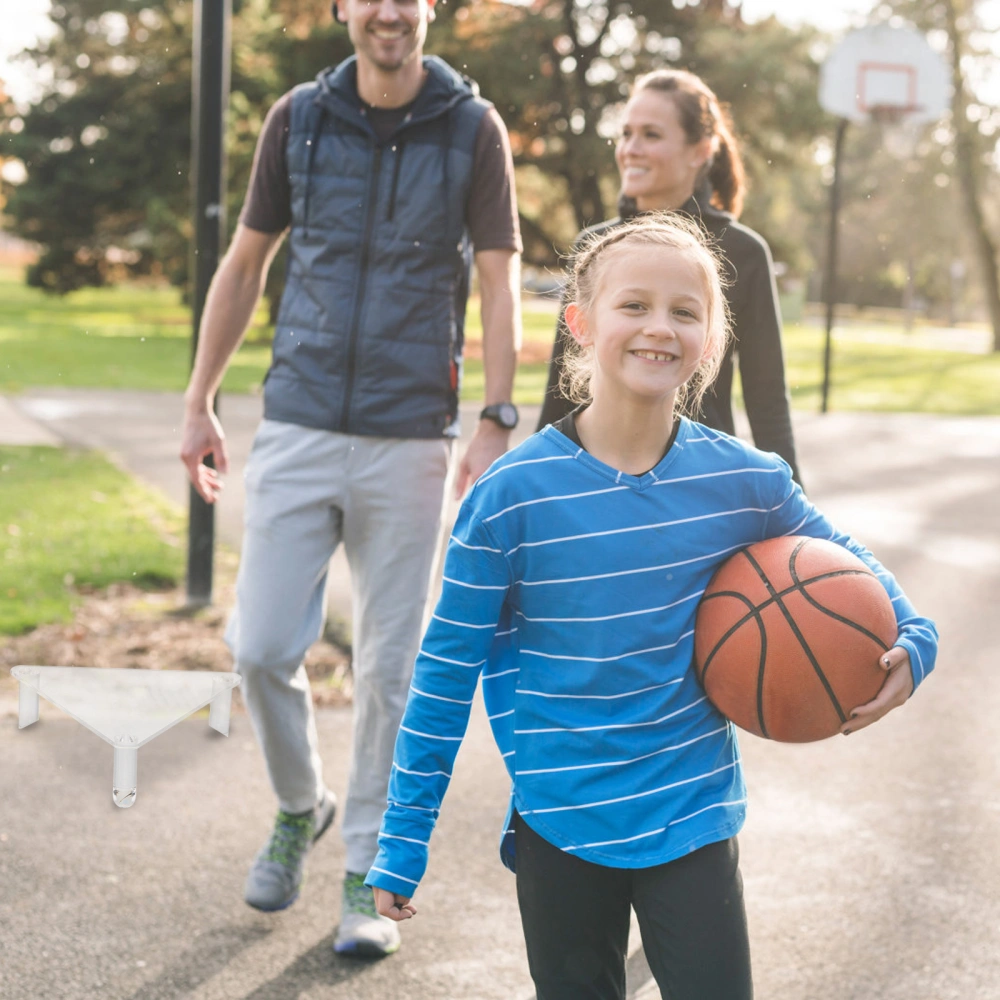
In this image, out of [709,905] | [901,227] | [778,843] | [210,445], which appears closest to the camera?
[709,905]

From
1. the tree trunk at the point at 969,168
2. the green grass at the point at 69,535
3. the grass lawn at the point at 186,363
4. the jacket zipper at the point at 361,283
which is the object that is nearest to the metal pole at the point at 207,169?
the green grass at the point at 69,535

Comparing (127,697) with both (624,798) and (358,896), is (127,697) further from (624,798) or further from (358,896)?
(624,798)

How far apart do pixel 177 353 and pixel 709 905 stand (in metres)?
21.8

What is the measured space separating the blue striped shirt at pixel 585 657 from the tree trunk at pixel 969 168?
32900 mm

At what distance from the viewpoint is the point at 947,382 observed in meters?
23.8

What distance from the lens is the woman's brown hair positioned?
3172 mm

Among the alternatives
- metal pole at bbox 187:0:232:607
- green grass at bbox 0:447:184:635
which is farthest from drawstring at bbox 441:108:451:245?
green grass at bbox 0:447:184:635

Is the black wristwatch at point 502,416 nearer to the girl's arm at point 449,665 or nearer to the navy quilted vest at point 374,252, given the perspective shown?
the navy quilted vest at point 374,252

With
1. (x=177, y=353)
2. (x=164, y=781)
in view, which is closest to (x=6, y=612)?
(x=164, y=781)

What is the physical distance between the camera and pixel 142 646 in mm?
5758

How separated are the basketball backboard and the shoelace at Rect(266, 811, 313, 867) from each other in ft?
52.4

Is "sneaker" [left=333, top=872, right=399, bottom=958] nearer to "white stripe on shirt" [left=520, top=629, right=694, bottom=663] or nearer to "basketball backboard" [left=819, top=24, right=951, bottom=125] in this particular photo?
"white stripe on shirt" [left=520, top=629, right=694, bottom=663]

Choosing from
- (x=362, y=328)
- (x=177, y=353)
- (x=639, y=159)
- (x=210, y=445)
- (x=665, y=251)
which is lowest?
(x=177, y=353)

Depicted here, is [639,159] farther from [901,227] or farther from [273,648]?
[901,227]
